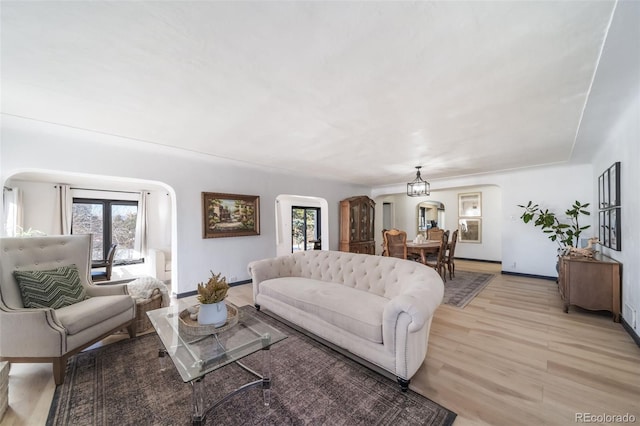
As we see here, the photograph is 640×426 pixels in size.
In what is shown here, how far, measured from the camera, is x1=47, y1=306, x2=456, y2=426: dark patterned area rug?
5.20ft

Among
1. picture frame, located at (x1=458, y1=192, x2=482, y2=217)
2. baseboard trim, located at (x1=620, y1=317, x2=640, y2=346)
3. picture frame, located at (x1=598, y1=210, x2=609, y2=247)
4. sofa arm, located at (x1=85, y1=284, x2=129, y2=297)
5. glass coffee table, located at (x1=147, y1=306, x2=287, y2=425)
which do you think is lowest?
baseboard trim, located at (x1=620, y1=317, x2=640, y2=346)

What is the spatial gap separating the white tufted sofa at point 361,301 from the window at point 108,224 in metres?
5.25

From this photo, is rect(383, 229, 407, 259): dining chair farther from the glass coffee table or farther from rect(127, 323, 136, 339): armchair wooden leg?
rect(127, 323, 136, 339): armchair wooden leg

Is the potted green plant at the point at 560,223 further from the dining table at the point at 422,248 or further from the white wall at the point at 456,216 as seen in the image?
the dining table at the point at 422,248

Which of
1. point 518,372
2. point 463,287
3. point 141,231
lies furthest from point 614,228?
point 141,231

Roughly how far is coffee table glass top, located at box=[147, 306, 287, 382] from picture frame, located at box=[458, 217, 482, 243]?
305 inches

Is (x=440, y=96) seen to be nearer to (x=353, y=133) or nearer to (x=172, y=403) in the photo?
(x=353, y=133)

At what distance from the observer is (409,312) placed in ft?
5.72

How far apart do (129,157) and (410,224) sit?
27.4 feet

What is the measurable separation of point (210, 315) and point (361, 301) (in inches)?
54.0

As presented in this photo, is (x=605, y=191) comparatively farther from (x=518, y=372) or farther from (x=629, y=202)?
(x=518, y=372)

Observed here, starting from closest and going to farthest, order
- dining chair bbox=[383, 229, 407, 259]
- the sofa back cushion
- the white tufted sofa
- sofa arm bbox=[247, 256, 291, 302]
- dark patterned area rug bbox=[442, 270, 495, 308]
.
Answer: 1. the white tufted sofa
2. the sofa back cushion
3. sofa arm bbox=[247, 256, 291, 302]
4. dark patterned area rug bbox=[442, 270, 495, 308]
5. dining chair bbox=[383, 229, 407, 259]

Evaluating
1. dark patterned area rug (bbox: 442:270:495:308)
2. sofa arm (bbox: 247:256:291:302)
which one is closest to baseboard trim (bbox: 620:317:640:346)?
dark patterned area rug (bbox: 442:270:495:308)

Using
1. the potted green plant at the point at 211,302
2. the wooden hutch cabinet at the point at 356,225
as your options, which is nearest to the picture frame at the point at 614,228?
the potted green plant at the point at 211,302
